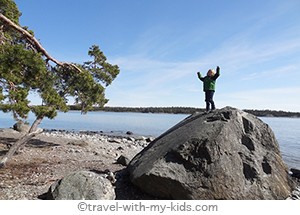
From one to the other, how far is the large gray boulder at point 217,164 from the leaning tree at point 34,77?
3.96m

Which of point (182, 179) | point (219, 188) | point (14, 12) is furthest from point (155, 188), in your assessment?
point (14, 12)

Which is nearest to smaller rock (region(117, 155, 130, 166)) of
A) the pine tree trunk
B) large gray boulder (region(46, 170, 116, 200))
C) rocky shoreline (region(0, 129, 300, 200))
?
rocky shoreline (region(0, 129, 300, 200))

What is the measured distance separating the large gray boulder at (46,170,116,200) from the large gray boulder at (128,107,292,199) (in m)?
1.11

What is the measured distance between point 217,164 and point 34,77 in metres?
6.50

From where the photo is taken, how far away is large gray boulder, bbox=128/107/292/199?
721 cm

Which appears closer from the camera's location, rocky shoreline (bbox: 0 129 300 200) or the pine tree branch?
rocky shoreline (bbox: 0 129 300 200)

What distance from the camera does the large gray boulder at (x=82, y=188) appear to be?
6725 mm

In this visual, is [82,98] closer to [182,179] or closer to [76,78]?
[76,78]

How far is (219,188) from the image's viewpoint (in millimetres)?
7152

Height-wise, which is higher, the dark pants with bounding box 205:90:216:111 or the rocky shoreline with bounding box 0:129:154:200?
the dark pants with bounding box 205:90:216:111

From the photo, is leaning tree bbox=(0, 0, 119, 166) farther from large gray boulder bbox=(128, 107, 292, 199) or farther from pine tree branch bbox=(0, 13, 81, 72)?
large gray boulder bbox=(128, 107, 292, 199)

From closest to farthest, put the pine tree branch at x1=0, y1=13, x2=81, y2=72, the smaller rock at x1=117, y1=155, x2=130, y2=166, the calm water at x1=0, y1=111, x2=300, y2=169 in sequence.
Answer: the pine tree branch at x1=0, y1=13, x2=81, y2=72 < the smaller rock at x1=117, y1=155, x2=130, y2=166 < the calm water at x1=0, y1=111, x2=300, y2=169

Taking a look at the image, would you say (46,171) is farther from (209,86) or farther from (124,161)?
(209,86)

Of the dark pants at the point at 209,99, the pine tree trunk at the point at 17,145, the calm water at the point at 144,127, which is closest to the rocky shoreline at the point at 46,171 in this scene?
the pine tree trunk at the point at 17,145
